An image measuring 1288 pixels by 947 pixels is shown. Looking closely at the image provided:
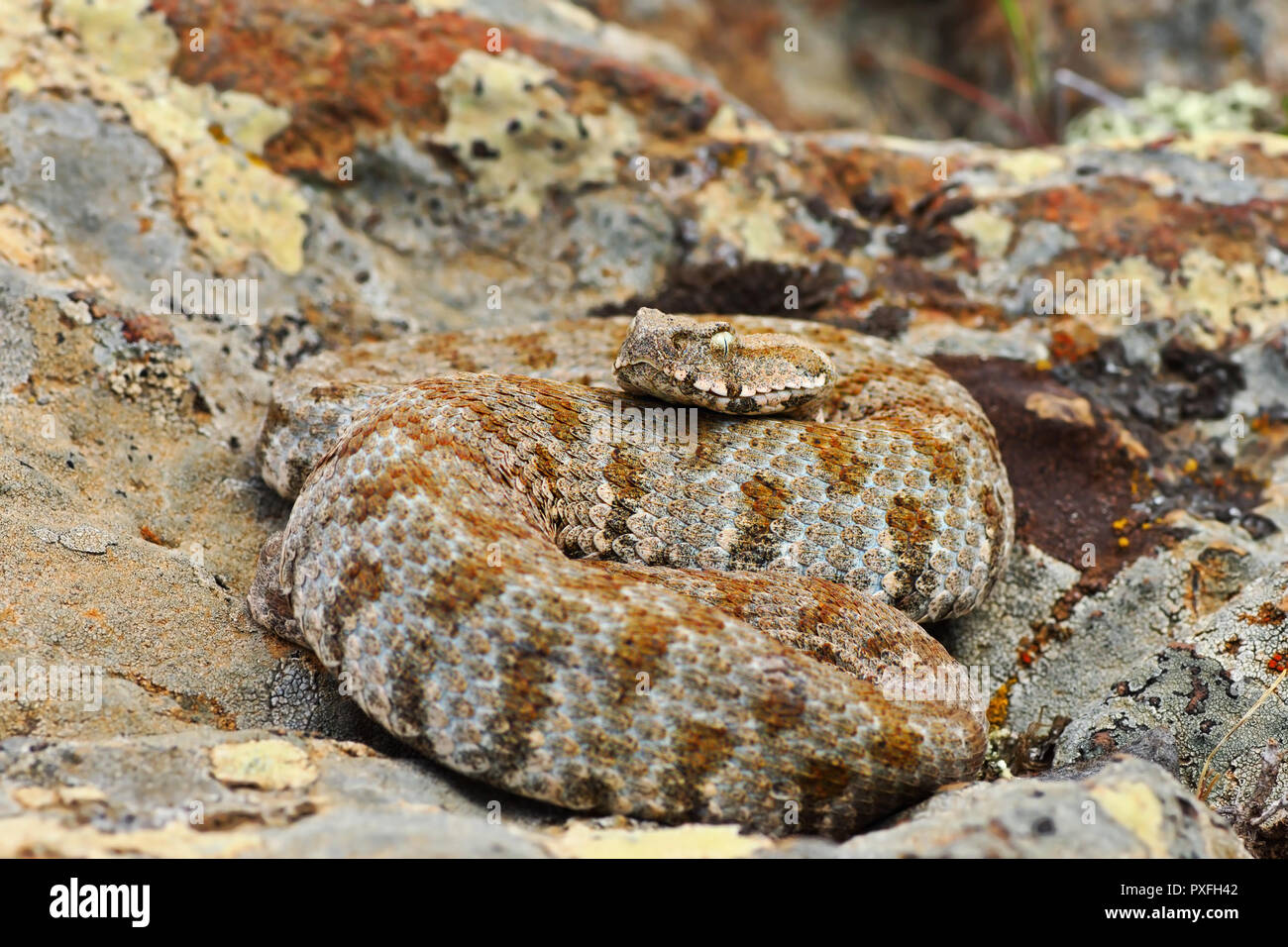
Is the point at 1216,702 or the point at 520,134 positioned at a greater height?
the point at 520,134

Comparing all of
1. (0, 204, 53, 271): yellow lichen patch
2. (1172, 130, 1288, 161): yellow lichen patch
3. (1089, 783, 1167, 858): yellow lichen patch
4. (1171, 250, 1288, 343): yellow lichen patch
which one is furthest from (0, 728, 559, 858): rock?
(1172, 130, 1288, 161): yellow lichen patch

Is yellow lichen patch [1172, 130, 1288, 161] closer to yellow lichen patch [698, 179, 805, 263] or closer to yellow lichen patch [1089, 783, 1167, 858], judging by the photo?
yellow lichen patch [698, 179, 805, 263]

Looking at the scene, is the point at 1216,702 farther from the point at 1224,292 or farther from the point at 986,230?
the point at 986,230

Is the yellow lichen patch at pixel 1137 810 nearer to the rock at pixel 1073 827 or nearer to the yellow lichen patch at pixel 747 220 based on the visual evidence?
the rock at pixel 1073 827

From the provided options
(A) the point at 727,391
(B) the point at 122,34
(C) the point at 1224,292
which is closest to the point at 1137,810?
(A) the point at 727,391
